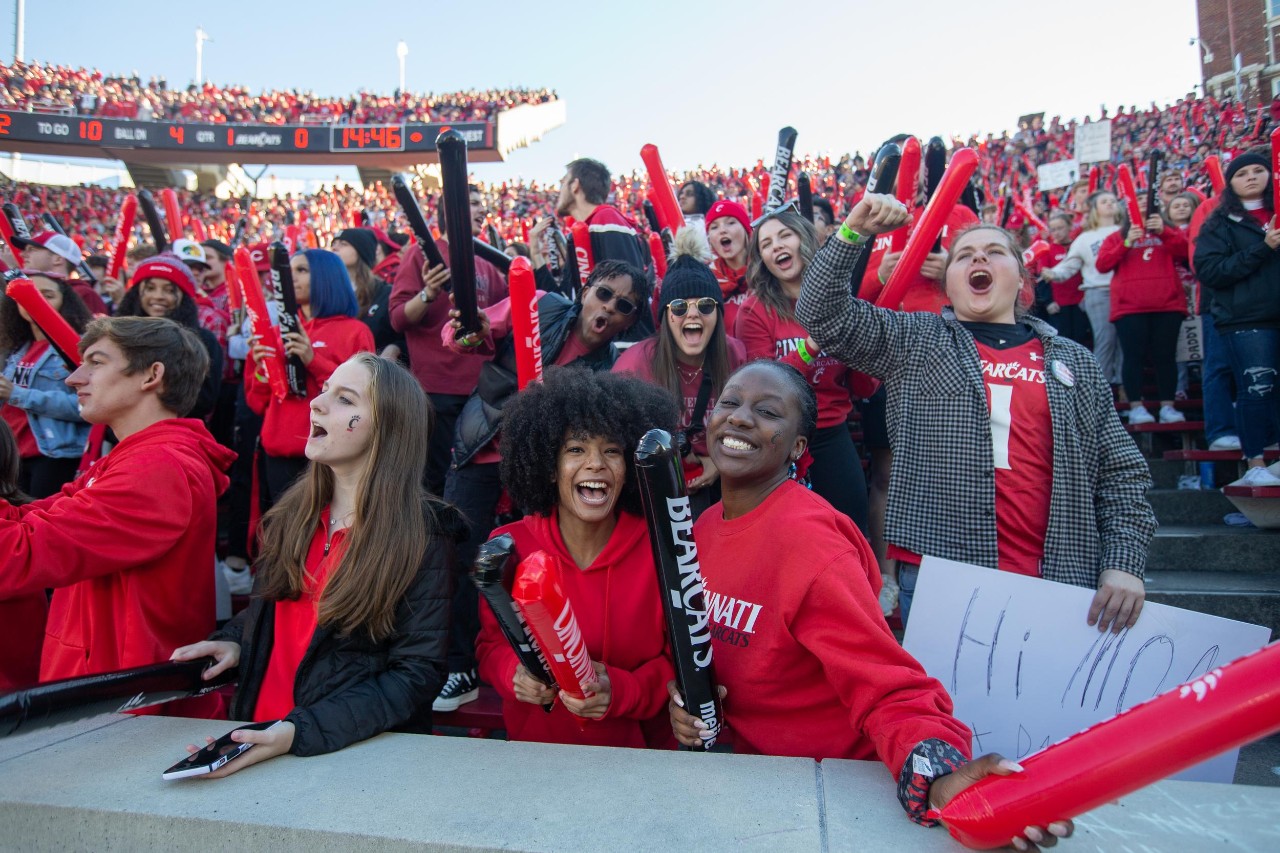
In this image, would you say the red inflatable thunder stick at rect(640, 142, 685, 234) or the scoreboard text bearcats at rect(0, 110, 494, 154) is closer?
the red inflatable thunder stick at rect(640, 142, 685, 234)

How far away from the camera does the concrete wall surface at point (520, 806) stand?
1.62 metres

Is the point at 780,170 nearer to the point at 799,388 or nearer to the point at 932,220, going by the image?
the point at 932,220

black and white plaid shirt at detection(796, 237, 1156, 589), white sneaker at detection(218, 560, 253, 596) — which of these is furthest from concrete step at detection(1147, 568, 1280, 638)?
white sneaker at detection(218, 560, 253, 596)

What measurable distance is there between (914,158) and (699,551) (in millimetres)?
2221

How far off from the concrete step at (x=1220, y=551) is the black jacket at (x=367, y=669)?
3.94 m

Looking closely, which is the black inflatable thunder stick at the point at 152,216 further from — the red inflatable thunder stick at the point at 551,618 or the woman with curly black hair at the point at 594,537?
the red inflatable thunder stick at the point at 551,618

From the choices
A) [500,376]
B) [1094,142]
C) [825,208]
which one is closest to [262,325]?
[500,376]

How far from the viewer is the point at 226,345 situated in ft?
18.0

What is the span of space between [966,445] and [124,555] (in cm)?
262

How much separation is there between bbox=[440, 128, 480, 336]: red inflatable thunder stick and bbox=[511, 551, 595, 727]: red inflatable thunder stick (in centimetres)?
161

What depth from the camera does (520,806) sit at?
1.78 m

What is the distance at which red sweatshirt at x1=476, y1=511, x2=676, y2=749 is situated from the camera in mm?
2328

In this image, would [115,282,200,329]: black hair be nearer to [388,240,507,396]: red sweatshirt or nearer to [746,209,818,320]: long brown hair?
[388,240,507,396]: red sweatshirt

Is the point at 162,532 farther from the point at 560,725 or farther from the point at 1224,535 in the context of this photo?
the point at 1224,535
